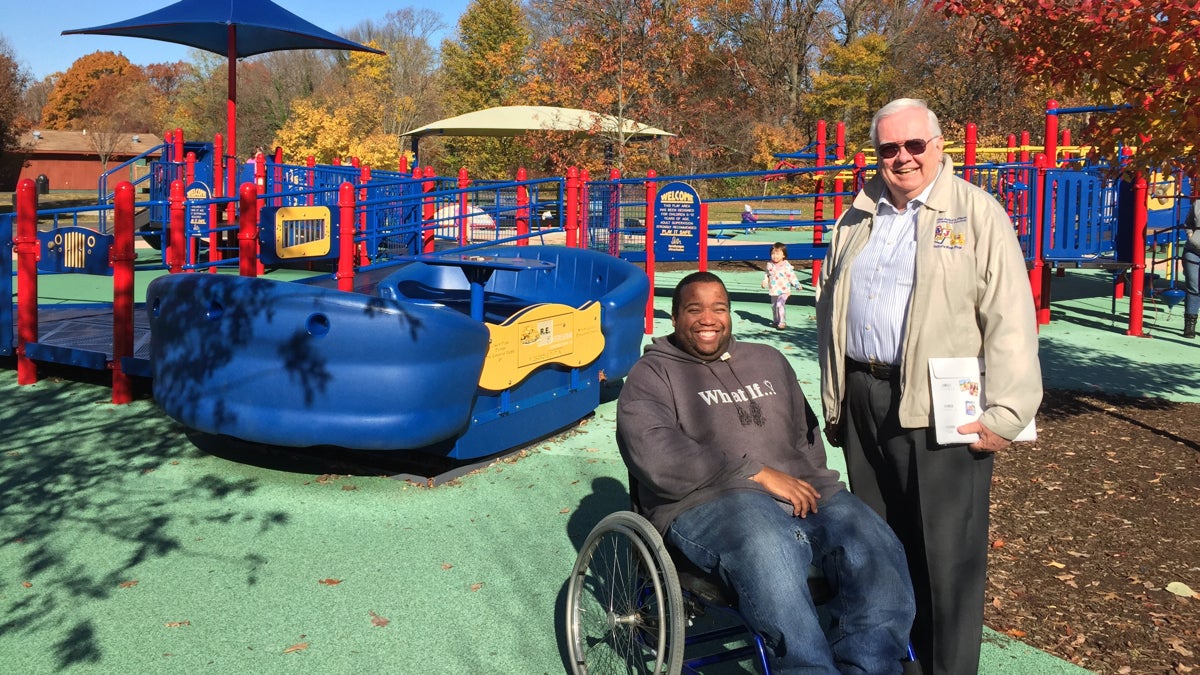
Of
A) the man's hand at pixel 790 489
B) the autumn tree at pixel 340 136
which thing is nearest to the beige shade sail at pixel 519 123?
the autumn tree at pixel 340 136

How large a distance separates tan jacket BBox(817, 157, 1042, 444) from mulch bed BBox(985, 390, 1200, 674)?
134 centimetres

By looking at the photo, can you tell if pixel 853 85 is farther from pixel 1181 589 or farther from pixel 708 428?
pixel 708 428

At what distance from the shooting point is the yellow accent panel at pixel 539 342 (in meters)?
5.62

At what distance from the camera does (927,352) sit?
3031 mm

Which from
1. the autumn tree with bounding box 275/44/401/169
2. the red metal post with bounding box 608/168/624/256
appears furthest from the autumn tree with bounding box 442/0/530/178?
the red metal post with bounding box 608/168/624/256

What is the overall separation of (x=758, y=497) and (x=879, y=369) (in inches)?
20.6

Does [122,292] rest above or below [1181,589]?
above

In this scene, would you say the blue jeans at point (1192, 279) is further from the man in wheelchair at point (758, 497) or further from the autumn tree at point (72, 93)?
the autumn tree at point (72, 93)

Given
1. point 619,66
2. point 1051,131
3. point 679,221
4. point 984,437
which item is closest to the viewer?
point 984,437

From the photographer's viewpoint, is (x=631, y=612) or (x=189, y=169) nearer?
(x=631, y=612)

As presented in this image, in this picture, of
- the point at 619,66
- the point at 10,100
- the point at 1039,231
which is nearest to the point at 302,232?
the point at 1039,231

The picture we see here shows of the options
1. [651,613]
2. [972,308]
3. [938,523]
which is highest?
[972,308]

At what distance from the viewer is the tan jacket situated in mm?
2934

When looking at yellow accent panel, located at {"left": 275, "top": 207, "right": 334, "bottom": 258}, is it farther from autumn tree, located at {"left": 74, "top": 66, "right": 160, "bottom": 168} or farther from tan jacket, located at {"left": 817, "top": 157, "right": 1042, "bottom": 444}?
autumn tree, located at {"left": 74, "top": 66, "right": 160, "bottom": 168}
